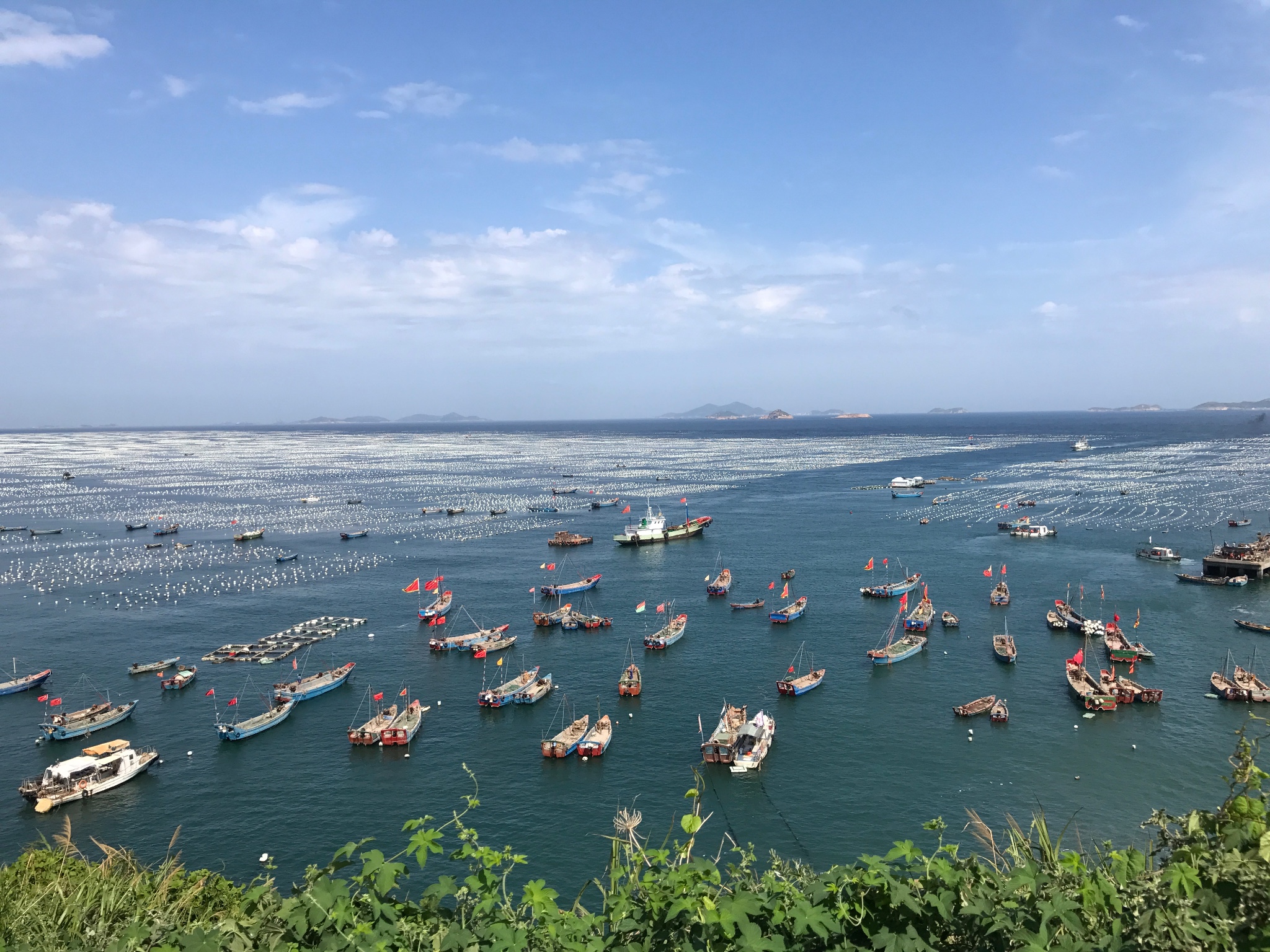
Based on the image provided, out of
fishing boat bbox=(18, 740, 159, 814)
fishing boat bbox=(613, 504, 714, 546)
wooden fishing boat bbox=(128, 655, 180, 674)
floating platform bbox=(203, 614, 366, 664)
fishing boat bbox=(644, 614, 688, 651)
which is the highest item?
fishing boat bbox=(613, 504, 714, 546)

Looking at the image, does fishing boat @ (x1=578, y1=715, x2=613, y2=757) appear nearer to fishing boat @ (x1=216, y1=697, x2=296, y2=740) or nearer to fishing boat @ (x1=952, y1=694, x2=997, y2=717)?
fishing boat @ (x1=216, y1=697, x2=296, y2=740)

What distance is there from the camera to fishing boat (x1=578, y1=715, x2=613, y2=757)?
1592 inches

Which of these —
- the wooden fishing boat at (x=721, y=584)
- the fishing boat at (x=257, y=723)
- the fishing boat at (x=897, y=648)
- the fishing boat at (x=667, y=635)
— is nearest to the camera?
the fishing boat at (x=257, y=723)

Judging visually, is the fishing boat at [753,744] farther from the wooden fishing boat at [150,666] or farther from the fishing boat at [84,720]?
the wooden fishing boat at [150,666]

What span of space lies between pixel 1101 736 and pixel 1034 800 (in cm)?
993

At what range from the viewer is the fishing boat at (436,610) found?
65.6m

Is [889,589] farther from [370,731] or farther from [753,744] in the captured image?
[370,731]

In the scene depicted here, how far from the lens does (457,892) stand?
9992mm

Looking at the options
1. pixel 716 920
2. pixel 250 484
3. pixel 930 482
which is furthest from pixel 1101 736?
pixel 250 484

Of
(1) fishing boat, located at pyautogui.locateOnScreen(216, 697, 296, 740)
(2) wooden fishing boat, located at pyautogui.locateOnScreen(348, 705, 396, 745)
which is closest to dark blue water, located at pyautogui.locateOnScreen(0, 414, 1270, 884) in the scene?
(1) fishing boat, located at pyautogui.locateOnScreen(216, 697, 296, 740)

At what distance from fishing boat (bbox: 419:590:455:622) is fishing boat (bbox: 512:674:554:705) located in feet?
62.8

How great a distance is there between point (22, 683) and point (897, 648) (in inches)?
2416

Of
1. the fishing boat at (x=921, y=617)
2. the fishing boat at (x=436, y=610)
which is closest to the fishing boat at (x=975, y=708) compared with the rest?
the fishing boat at (x=921, y=617)

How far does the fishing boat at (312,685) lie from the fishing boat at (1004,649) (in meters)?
46.3
